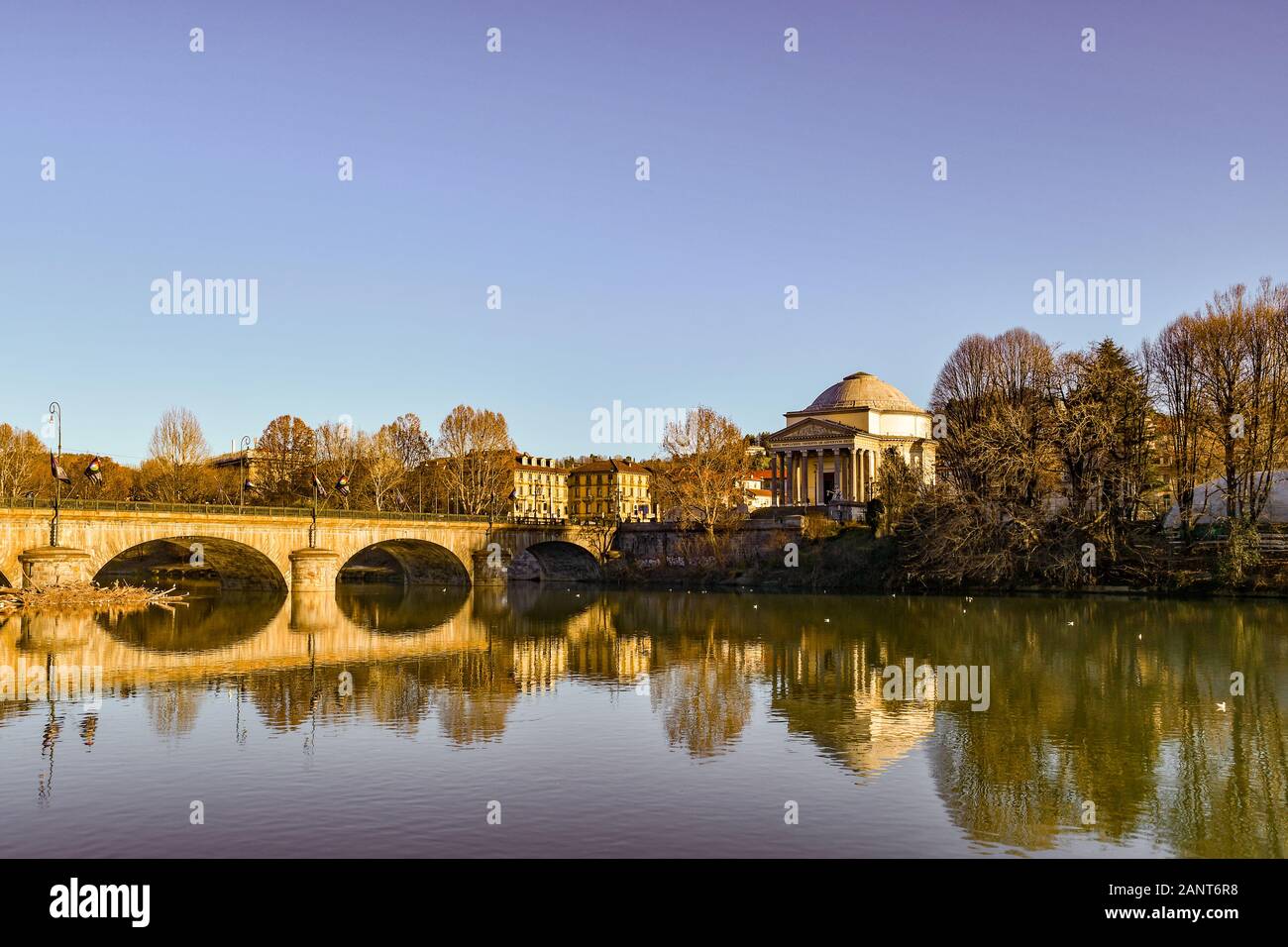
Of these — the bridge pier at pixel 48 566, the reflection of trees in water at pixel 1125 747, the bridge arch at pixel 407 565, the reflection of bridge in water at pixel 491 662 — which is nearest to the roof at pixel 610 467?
the bridge arch at pixel 407 565

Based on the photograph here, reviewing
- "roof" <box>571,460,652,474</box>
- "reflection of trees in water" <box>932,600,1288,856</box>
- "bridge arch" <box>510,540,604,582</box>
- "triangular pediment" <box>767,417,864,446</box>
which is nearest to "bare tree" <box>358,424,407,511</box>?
"bridge arch" <box>510,540,604,582</box>

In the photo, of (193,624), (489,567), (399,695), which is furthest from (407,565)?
(399,695)

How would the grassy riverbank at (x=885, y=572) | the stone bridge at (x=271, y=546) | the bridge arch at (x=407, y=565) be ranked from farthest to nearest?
the bridge arch at (x=407, y=565) < the grassy riverbank at (x=885, y=572) < the stone bridge at (x=271, y=546)

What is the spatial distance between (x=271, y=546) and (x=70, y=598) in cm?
1582

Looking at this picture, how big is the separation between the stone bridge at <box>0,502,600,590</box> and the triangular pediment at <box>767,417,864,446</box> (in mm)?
30024

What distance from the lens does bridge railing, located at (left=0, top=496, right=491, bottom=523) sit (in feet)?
181

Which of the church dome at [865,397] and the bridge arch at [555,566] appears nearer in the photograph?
the bridge arch at [555,566]

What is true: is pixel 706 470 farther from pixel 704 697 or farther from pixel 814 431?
pixel 704 697

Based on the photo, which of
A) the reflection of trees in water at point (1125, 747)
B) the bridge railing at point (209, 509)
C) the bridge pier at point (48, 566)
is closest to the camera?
the reflection of trees in water at point (1125, 747)

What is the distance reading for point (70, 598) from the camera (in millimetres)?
53219

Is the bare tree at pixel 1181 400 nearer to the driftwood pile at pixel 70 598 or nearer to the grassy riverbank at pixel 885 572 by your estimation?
the grassy riverbank at pixel 885 572

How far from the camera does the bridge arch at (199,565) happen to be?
67.4m

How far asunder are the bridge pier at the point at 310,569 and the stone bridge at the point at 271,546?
0.07 metres
